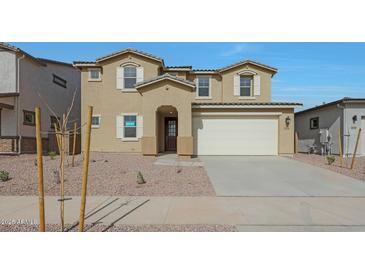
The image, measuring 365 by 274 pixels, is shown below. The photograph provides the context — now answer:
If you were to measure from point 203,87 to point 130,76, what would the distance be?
18.4ft

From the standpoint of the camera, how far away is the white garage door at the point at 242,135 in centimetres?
1522

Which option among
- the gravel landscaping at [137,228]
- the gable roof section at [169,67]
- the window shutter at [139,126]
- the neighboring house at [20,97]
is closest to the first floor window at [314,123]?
the gable roof section at [169,67]

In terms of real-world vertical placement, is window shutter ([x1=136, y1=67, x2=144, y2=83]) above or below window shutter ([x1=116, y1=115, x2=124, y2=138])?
above

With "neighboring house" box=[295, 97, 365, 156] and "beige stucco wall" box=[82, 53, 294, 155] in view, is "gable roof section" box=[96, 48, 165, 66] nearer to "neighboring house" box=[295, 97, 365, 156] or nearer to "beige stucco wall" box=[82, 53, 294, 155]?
"beige stucco wall" box=[82, 53, 294, 155]

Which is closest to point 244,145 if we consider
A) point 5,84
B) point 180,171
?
point 180,171

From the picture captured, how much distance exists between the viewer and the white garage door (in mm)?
15219

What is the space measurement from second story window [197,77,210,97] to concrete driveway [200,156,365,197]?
26.9 feet

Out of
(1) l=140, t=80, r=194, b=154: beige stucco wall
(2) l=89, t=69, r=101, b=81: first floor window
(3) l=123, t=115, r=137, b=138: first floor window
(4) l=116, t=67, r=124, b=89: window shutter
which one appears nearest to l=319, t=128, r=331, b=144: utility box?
(1) l=140, t=80, r=194, b=154: beige stucco wall

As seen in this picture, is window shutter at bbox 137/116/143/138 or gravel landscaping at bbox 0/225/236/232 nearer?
gravel landscaping at bbox 0/225/236/232

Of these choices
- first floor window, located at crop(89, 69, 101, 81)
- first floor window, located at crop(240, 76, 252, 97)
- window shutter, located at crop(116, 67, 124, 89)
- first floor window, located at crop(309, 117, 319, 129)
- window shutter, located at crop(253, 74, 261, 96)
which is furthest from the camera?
first floor window, located at crop(309, 117, 319, 129)

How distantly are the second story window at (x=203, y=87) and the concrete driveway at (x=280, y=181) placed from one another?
8211mm

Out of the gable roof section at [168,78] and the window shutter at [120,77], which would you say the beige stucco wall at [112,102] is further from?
the gable roof section at [168,78]

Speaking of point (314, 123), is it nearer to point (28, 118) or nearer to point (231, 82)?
point (231, 82)

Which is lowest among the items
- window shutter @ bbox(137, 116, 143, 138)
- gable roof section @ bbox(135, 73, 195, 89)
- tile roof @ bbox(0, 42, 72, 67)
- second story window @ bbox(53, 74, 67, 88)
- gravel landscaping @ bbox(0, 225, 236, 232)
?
gravel landscaping @ bbox(0, 225, 236, 232)
